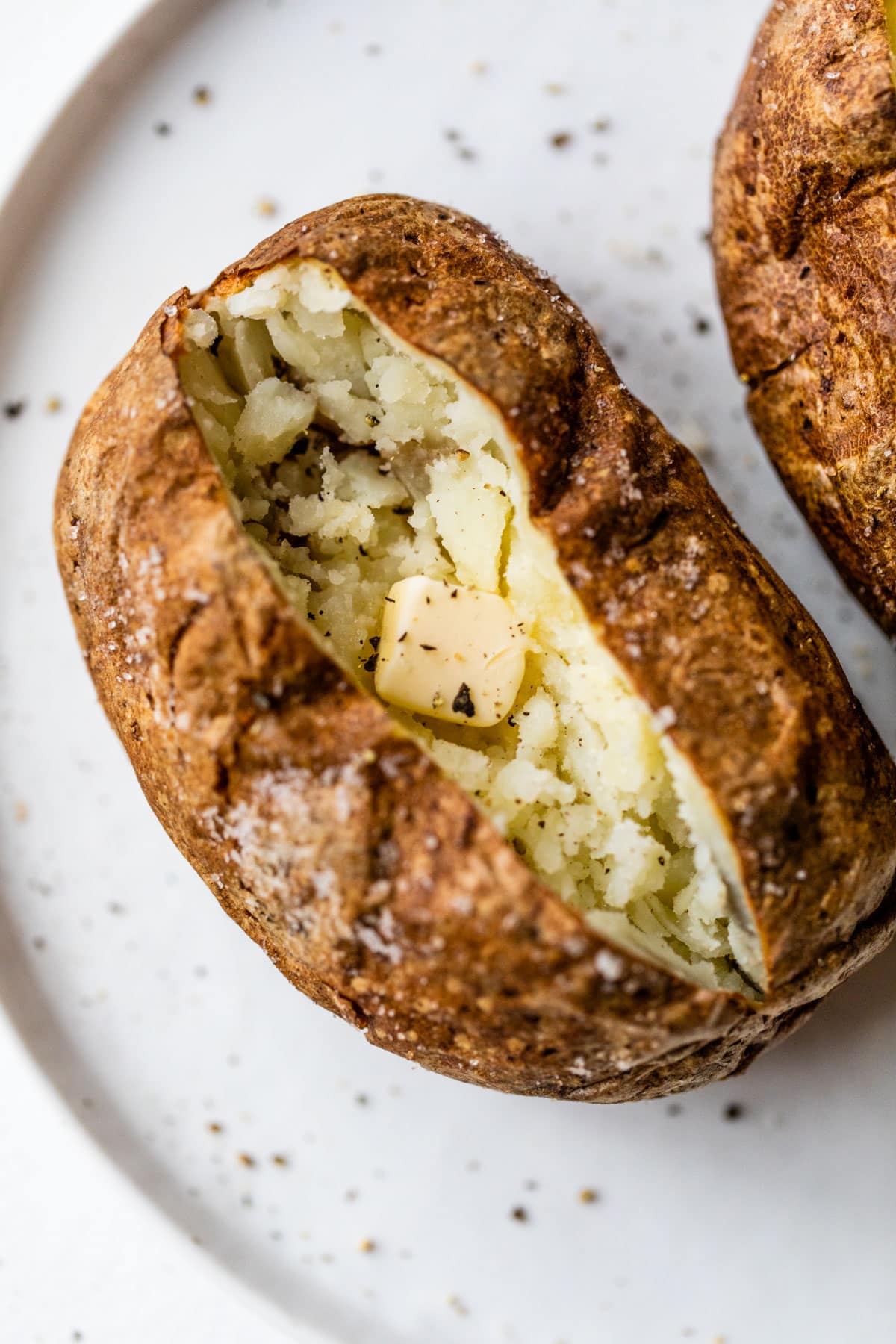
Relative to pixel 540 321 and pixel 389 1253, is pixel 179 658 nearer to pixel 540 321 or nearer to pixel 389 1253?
pixel 540 321

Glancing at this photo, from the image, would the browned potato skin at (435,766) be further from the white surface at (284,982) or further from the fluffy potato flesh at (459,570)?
the white surface at (284,982)

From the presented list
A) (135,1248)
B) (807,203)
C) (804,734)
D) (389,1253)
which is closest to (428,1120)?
(389,1253)

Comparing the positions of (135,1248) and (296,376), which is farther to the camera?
(135,1248)

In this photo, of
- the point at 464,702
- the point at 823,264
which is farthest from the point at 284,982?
the point at 823,264

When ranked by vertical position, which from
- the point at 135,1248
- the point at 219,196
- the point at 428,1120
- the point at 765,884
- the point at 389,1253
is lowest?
the point at 389,1253

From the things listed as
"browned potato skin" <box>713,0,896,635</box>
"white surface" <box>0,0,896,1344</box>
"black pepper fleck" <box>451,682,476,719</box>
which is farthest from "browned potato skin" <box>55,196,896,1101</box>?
"white surface" <box>0,0,896,1344</box>

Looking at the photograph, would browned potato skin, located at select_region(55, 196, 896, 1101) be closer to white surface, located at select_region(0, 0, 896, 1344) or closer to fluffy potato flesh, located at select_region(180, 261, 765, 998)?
fluffy potato flesh, located at select_region(180, 261, 765, 998)
